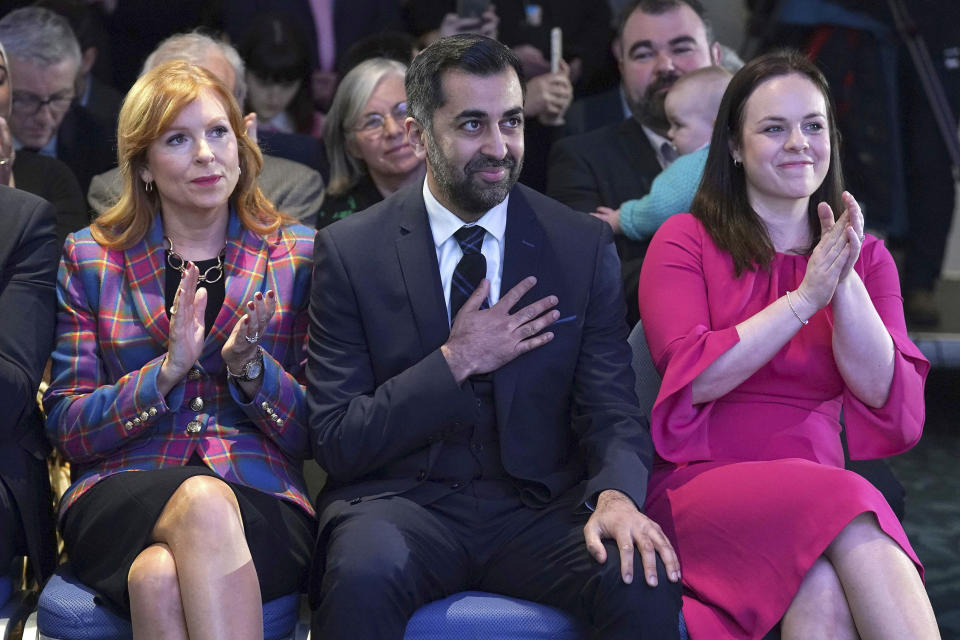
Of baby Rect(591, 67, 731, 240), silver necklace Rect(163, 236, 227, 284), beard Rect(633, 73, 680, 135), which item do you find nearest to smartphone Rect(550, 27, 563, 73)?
beard Rect(633, 73, 680, 135)

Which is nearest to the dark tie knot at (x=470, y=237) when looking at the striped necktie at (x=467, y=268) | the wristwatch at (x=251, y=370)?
the striped necktie at (x=467, y=268)

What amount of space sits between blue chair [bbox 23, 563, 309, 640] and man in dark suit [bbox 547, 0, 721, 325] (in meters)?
1.41

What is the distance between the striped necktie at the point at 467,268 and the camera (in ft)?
8.79

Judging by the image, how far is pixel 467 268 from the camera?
2.69 metres

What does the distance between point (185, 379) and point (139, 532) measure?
0.36m

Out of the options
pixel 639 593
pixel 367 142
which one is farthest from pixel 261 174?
pixel 639 593

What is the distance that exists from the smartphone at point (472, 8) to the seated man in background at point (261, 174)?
2.87 ft

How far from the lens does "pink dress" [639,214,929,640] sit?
245 centimetres

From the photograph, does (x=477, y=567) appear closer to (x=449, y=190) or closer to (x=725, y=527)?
(x=725, y=527)

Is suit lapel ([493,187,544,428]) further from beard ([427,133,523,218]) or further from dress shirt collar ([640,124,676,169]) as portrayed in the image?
dress shirt collar ([640,124,676,169])

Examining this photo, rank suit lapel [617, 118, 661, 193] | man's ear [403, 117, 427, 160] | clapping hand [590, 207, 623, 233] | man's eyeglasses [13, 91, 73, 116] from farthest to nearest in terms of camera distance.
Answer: man's eyeglasses [13, 91, 73, 116]
suit lapel [617, 118, 661, 193]
clapping hand [590, 207, 623, 233]
man's ear [403, 117, 427, 160]

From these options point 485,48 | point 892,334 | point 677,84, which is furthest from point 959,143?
point 485,48

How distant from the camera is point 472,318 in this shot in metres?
2.57

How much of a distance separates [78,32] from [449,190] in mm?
2493
